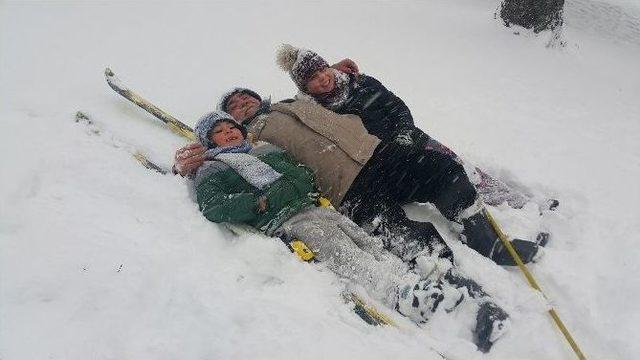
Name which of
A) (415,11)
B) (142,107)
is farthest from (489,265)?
(415,11)

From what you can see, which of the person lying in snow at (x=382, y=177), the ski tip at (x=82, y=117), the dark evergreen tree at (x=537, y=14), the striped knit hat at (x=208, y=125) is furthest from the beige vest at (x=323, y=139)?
the dark evergreen tree at (x=537, y=14)

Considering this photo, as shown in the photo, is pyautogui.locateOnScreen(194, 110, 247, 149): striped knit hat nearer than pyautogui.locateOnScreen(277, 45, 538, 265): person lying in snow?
No

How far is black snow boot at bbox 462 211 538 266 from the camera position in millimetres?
3891

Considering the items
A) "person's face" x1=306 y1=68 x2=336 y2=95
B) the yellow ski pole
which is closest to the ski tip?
"person's face" x1=306 y1=68 x2=336 y2=95

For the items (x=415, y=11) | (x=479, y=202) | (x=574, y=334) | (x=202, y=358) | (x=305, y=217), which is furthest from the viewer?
(x=415, y=11)

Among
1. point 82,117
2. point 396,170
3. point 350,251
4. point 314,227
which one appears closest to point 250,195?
point 314,227

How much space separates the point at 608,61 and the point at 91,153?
770 cm

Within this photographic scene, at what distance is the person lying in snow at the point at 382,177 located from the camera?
12.8 feet

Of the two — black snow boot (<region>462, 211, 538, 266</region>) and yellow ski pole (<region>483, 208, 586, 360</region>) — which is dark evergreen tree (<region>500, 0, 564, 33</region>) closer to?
yellow ski pole (<region>483, 208, 586, 360</region>)

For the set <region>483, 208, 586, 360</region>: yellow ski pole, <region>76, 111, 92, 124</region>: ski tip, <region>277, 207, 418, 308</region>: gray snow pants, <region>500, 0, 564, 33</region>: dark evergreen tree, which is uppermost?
<region>500, 0, 564, 33</region>: dark evergreen tree

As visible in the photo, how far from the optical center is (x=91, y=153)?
427cm

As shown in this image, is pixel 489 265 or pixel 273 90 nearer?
pixel 489 265

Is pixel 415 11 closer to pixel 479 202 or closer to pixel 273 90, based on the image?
pixel 273 90

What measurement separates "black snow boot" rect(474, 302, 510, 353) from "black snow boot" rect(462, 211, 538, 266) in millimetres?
706
